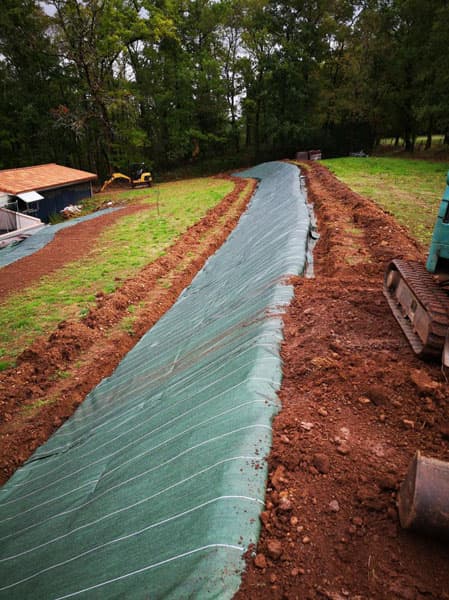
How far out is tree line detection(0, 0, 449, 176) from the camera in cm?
2900

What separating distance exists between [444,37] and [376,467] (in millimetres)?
31059

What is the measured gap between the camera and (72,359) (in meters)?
7.05

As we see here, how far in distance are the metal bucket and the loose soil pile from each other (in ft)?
A: 0.80

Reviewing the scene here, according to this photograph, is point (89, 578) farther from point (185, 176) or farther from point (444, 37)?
point (185, 176)

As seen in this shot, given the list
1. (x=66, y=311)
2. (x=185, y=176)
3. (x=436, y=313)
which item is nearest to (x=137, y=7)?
(x=185, y=176)

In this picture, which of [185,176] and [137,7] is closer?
[137,7]

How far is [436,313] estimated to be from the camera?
3.62 meters

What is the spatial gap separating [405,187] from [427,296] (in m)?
13.9

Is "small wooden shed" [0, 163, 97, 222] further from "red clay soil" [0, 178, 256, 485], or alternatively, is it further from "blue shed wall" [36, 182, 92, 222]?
"red clay soil" [0, 178, 256, 485]

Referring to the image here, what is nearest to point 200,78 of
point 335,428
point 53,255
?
point 53,255

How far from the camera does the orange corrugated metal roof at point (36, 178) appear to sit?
1939cm

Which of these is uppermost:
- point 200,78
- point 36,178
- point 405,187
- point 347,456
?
point 200,78

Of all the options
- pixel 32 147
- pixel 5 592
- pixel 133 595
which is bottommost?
pixel 5 592

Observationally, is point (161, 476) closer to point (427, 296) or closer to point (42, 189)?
point (427, 296)
